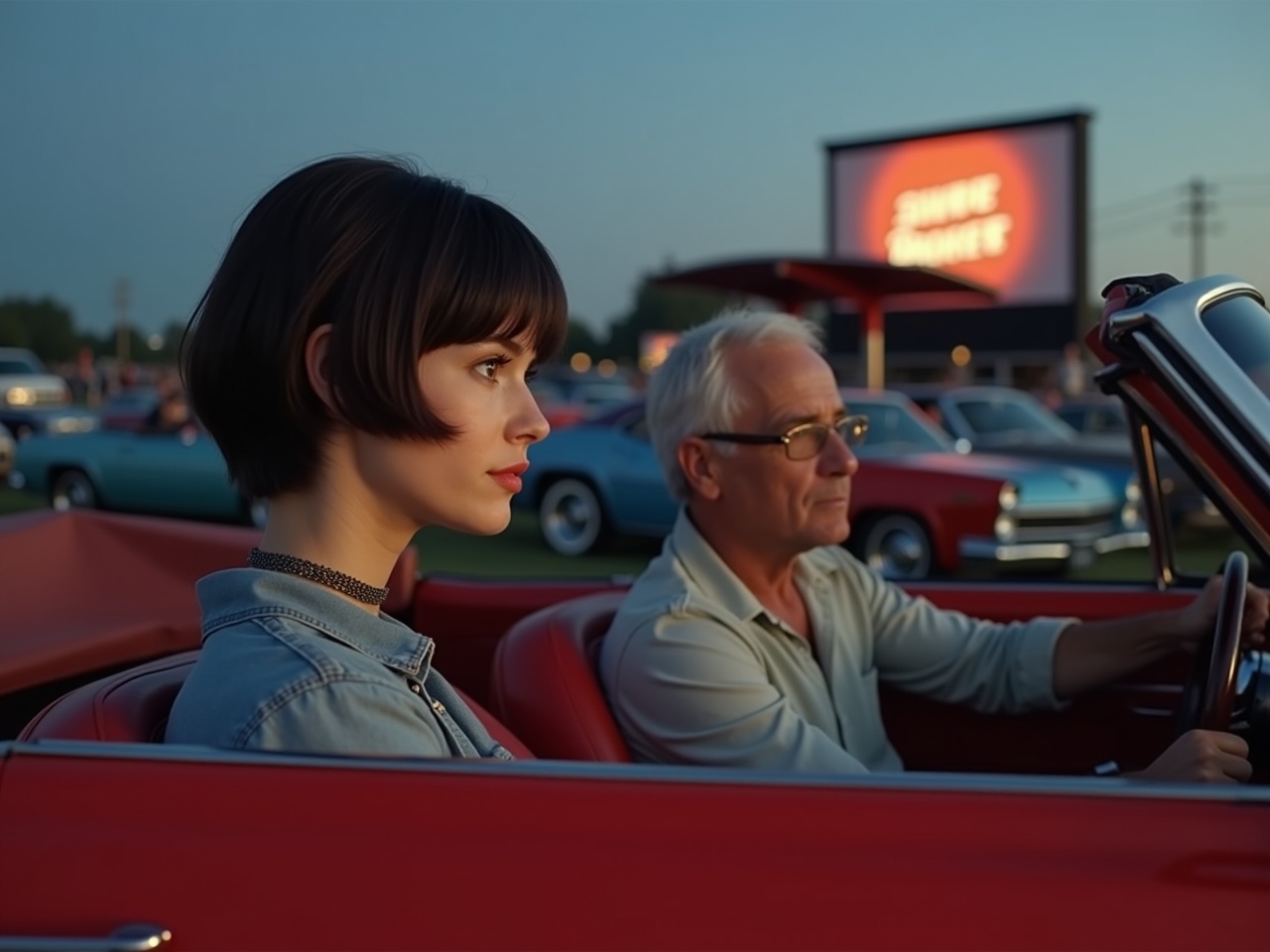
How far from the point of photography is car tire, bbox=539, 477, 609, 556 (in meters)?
10.0

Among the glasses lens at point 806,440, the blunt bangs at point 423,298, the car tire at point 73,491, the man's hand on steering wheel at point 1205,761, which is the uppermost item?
the blunt bangs at point 423,298

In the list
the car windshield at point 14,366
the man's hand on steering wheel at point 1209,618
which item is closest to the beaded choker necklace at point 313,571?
the man's hand on steering wheel at point 1209,618

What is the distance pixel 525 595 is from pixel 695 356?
714 mm

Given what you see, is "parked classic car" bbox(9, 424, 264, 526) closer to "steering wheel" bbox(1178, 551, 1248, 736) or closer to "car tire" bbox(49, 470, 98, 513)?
"car tire" bbox(49, 470, 98, 513)

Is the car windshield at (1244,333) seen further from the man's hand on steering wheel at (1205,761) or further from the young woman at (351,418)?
the young woman at (351,418)

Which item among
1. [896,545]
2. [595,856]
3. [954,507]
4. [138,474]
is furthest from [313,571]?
[138,474]

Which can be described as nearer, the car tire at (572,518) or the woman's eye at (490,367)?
the woman's eye at (490,367)

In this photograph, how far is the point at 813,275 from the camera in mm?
14555

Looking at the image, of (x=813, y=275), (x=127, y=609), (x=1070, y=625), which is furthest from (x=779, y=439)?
(x=813, y=275)

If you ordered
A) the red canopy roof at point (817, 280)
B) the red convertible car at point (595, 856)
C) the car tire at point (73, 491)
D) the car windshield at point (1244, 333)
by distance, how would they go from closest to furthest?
the red convertible car at point (595, 856), the car windshield at point (1244, 333), the car tire at point (73, 491), the red canopy roof at point (817, 280)

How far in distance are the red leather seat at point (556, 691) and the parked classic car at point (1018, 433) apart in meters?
7.16

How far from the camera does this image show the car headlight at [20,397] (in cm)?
2320

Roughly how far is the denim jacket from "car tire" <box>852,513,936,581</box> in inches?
268

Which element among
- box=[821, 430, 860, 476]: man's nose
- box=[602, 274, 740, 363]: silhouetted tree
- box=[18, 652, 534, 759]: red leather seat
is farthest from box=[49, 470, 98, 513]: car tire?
box=[602, 274, 740, 363]: silhouetted tree
